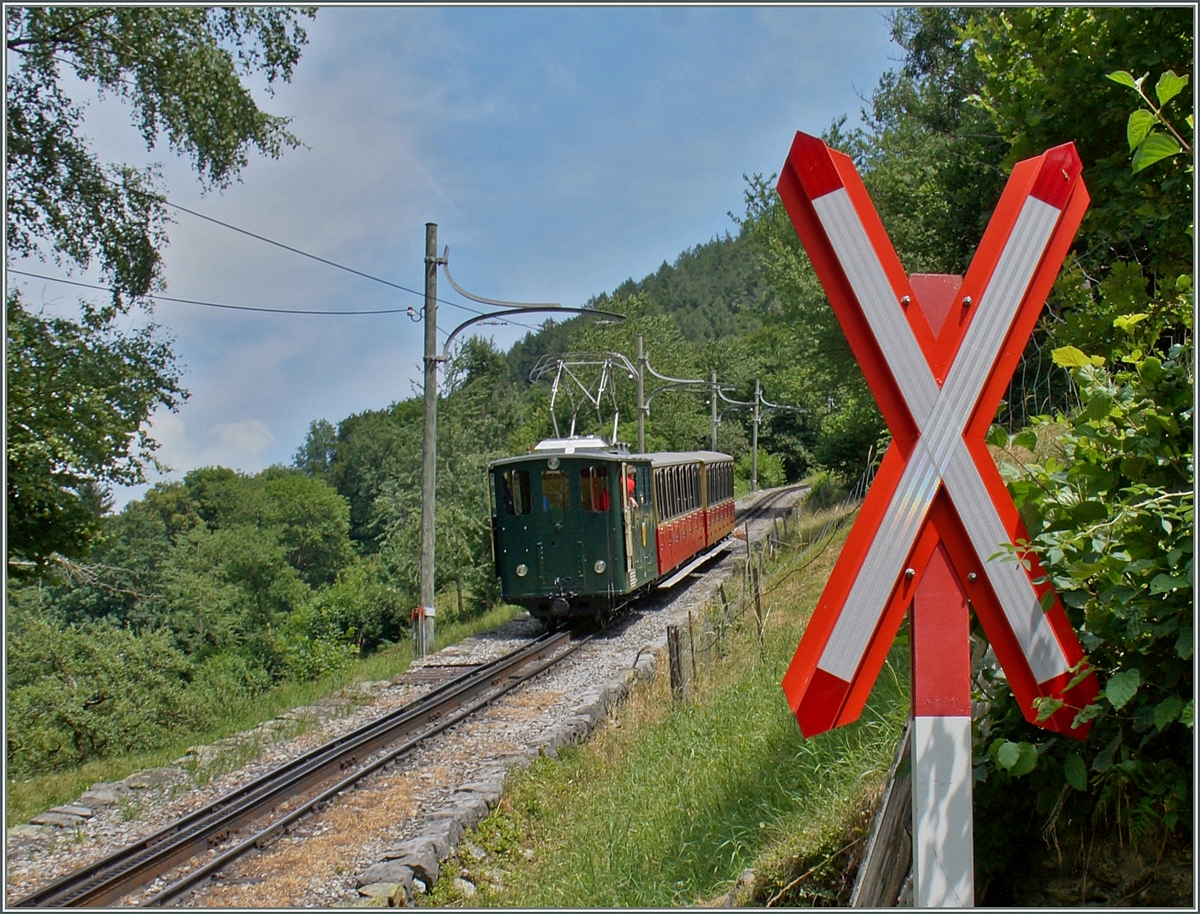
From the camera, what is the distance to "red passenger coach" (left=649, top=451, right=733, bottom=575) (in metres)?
16.9

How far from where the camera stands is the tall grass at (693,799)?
164 inches

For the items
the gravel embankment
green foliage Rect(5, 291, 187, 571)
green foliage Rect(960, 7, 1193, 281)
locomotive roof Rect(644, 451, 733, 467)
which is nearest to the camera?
green foliage Rect(960, 7, 1193, 281)

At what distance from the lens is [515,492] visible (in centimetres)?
1510

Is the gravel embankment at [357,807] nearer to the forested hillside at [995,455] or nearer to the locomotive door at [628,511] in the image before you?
the locomotive door at [628,511]

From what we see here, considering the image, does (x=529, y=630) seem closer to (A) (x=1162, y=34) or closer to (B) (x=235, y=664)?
(A) (x=1162, y=34)

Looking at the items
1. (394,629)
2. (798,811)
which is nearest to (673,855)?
(798,811)

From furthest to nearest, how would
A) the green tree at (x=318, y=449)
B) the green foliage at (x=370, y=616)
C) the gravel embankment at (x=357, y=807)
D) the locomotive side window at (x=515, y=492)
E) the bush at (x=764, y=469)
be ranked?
the green tree at (x=318, y=449), the bush at (x=764, y=469), the green foliage at (x=370, y=616), the locomotive side window at (x=515, y=492), the gravel embankment at (x=357, y=807)

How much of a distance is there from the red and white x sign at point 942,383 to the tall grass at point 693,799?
182 centimetres

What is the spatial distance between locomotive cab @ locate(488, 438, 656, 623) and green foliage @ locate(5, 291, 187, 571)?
5691mm

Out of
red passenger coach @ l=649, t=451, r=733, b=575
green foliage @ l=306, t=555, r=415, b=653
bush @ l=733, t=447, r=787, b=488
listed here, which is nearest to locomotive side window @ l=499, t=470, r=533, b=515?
red passenger coach @ l=649, t=451, r=733, b=575

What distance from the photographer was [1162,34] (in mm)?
5270

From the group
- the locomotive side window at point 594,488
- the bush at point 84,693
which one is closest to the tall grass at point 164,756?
the locomotive side window at point 594,488

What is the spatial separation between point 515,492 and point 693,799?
10.1 meters

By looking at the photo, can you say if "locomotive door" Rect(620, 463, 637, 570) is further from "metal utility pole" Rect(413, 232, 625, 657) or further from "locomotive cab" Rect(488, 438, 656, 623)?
"metal utility pole" Rect(413, 232, 625, 657)
